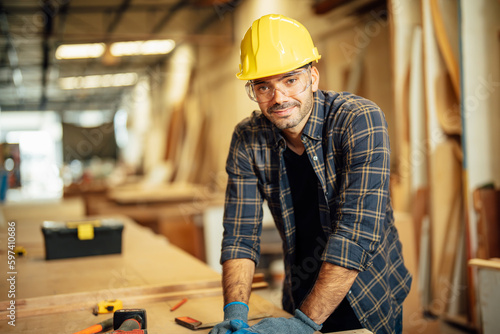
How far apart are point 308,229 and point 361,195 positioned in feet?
1.28

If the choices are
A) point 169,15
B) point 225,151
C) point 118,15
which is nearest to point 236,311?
point 225,151

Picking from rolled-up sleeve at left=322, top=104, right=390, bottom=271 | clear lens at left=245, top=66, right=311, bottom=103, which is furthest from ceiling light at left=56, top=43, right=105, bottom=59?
rolled-up sleeve at left=322, top=104, right=390, bottom=271

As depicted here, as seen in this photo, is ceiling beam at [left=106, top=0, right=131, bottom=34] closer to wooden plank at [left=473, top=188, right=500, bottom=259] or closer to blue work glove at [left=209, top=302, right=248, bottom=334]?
wooden plank at [left=473, top=188, right=500, bottom=259]

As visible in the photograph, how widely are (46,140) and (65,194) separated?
1717 cm

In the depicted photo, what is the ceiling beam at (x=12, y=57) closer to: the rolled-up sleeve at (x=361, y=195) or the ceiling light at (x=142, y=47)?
the ceiling light at (x=142, y=47)

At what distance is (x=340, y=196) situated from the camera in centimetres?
152

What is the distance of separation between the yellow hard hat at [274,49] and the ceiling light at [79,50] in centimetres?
894

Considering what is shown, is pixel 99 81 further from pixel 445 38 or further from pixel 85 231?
pixel 85 231

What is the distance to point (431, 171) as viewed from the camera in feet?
12.6

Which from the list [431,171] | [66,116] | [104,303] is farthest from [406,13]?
[66,116]

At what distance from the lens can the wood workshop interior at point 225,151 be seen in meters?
2.18

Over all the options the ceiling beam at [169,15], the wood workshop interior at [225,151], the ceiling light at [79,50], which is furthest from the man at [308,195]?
the ceiling light at [79,50]

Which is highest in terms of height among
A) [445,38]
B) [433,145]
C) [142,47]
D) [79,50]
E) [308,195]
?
[142,47]

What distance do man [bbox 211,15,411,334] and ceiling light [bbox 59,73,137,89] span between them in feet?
46.3
